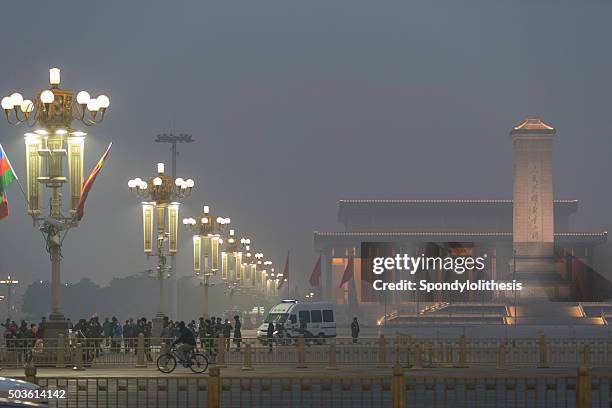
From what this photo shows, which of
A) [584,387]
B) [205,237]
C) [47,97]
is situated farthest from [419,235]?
[584,387]

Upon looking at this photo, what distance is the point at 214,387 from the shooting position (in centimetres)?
1928

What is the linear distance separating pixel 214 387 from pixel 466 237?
15505 centimetres

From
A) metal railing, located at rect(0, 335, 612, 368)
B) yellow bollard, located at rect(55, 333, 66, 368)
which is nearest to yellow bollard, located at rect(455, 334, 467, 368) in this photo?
metal railing, located at rect(0, 335, 612, 368)

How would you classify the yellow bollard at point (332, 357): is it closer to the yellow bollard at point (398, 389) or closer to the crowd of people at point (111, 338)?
the crowd of people at point (111, 338)

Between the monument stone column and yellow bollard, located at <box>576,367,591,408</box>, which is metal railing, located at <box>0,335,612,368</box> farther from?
the monument stone column

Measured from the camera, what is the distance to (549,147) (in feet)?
381

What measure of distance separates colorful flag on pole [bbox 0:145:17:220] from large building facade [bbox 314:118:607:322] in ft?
260

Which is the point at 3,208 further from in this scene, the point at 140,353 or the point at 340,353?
the point at 340,353

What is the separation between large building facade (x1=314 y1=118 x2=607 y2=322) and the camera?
117 metres

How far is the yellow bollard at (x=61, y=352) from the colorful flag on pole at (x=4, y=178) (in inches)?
184

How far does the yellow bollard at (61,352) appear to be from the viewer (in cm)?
3850

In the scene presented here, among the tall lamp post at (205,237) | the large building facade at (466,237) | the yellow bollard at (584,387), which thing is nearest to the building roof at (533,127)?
the large building facade at (466,237)

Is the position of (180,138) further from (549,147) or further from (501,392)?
(501,392)

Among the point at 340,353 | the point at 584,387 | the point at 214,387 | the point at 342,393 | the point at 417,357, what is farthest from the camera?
the point at 340,353
